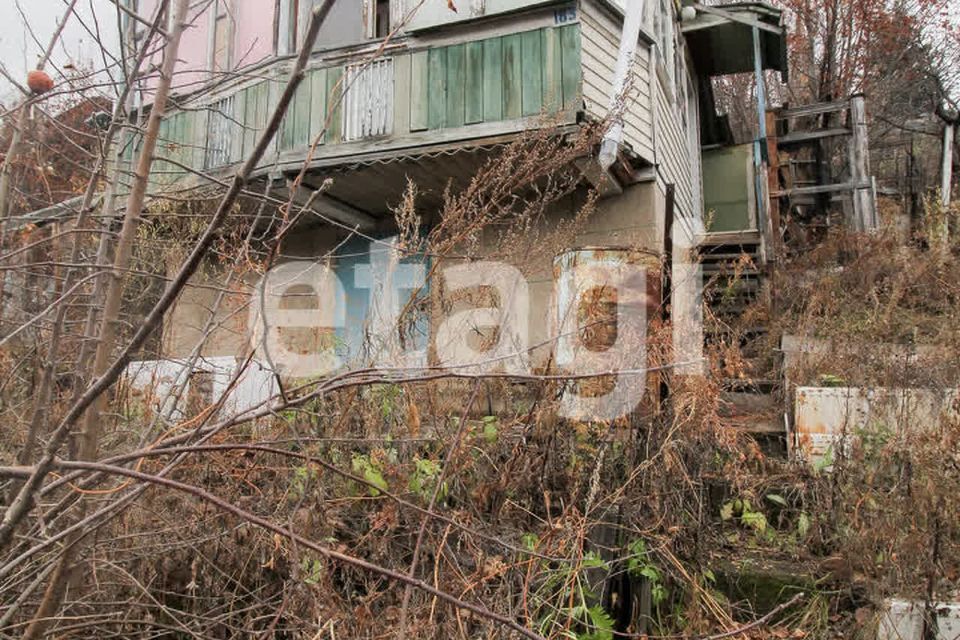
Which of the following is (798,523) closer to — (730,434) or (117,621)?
(730,434)

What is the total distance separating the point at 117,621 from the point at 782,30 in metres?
10.1

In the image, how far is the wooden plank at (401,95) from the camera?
20.6ft

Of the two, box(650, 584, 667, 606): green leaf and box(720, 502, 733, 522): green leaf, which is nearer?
box(650, 584, 667, 606): green leaf

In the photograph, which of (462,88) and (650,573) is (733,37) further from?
(650,573)

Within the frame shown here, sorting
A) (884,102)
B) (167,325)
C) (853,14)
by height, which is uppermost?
(853,14)

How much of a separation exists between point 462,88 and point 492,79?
30 cm

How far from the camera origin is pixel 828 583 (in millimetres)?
2969

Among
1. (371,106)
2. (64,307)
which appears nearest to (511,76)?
(371,106)

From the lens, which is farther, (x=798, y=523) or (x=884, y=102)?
(x=884, y=102)

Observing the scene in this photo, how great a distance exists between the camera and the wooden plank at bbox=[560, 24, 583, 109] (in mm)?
5672

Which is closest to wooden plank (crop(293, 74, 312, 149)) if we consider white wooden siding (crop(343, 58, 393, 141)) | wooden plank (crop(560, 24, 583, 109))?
white wooden siding (crop(343, 58, 393, 141))

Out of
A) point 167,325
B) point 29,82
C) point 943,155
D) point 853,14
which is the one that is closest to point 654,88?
point 167,325

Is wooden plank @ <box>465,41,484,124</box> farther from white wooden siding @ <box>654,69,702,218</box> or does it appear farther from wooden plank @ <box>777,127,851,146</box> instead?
wooden plank @ <box>777,127,851,146</box>

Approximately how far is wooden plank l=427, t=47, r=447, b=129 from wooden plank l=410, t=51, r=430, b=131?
33 millimetres
